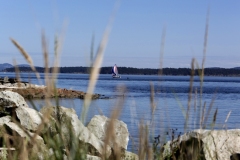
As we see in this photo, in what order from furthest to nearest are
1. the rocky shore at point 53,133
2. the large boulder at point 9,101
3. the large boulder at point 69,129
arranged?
the large boulder at point 9,101 < the rocky shore at point 53,133 < the large boulder at point 69,129

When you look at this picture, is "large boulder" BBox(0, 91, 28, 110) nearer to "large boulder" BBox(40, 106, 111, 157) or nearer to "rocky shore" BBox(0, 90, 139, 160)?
"rocky shore" BBox(0, 90, 139, 160)

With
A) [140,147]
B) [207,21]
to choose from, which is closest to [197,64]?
[207,21]

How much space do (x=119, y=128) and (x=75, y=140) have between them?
27.2ft

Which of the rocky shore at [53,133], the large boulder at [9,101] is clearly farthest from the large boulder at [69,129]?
the large boulder at [9,101]

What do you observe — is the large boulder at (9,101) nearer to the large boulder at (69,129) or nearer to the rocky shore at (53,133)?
the rocky shore at (53,133)

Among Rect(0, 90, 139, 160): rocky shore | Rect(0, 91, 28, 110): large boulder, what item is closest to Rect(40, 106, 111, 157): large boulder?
Rect(0, 90, 139, 160): rocky shore

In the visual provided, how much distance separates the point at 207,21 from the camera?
8.44 ft

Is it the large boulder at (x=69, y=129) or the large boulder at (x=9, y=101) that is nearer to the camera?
the large boulder at (x=69, y=129)

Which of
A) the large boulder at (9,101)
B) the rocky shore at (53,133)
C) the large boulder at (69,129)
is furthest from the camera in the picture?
the large boulder at (9,101)

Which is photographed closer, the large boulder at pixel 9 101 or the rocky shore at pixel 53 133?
the rocky shore at pixel 53 133

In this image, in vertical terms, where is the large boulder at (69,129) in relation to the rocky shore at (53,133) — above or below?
above

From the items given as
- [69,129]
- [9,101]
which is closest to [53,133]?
[69,129]

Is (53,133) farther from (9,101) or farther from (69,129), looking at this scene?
(9,101)

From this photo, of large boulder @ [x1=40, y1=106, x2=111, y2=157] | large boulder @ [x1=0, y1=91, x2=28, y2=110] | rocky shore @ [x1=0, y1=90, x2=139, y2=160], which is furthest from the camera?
large boulder @ [x1=0, y1=91, x2=28, y2=110]
